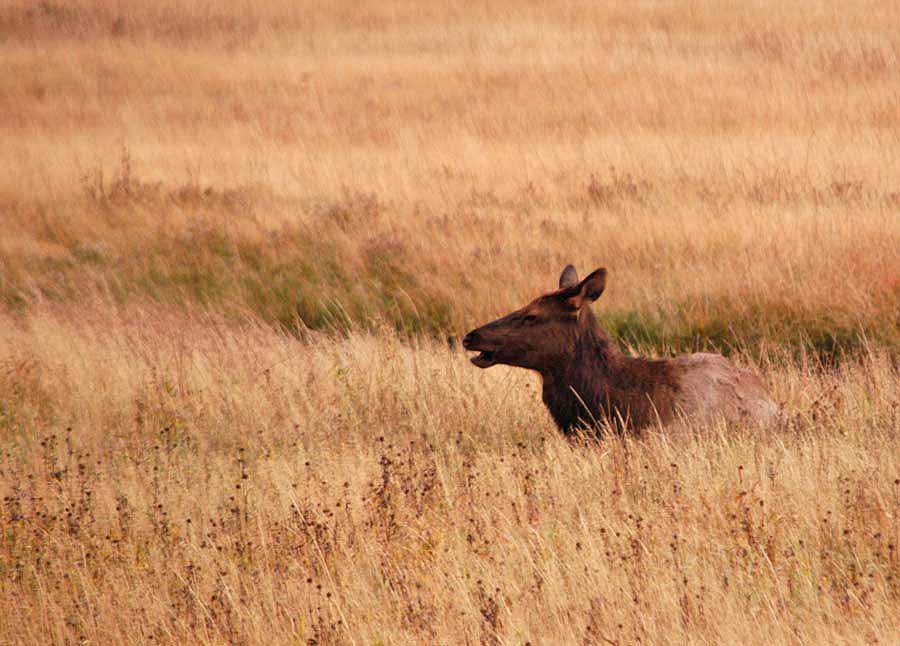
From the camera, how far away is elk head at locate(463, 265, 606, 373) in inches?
271

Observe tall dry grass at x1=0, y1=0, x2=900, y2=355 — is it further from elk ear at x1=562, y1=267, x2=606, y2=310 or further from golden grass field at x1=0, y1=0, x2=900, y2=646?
elk ear at x1=562, y1=267, x2=606, y2=310

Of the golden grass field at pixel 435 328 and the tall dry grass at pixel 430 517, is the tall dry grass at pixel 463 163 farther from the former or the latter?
the tall dry grass at pixel 430 517

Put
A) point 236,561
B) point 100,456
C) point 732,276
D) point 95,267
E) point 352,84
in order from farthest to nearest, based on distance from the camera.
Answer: point 352,84
point 95,267
point 732,276
point 100,456
point 236,561

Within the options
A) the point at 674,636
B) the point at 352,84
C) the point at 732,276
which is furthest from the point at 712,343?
the point at 352,84

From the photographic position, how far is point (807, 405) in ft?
26.0

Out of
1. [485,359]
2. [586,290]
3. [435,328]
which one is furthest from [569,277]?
[435,328]

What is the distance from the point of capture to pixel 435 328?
11.7 metres

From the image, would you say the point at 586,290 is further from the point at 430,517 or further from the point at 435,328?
the point at 435,328

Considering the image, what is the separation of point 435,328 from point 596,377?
4730 millimetres

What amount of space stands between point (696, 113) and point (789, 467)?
1516cm

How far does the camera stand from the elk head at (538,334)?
6.88 meters

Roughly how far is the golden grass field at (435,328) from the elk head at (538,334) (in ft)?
1.82

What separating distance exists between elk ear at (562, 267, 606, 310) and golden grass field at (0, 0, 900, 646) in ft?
2.80

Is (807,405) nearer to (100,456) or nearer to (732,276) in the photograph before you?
(732,276)
